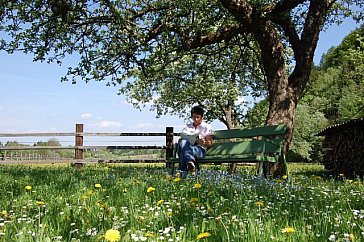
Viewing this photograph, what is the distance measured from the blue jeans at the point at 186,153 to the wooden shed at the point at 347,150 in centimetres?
877

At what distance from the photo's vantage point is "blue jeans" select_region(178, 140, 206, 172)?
827cm

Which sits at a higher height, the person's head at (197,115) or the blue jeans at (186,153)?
the person's head at (197,115)

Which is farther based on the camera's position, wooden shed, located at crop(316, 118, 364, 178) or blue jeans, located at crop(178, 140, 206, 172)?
wooden shed, located at crop(316, 118, 364, 178)

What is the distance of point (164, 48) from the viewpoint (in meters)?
13.8

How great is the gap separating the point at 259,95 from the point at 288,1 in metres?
16.0

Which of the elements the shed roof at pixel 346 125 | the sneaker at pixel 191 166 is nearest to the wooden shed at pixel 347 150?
the shed roof at pixel 346 125

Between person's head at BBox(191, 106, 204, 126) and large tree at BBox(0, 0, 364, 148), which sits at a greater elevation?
large tree at BBox(0, 0, 364, 148)

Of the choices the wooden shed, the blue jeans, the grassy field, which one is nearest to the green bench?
the blue jeans

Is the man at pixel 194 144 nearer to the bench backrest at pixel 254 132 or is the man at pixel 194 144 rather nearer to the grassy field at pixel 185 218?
the bench backrest at pixel 254 132

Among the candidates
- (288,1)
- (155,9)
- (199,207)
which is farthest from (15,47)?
(199,207)

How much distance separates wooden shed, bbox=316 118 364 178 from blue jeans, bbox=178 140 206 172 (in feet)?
28.8

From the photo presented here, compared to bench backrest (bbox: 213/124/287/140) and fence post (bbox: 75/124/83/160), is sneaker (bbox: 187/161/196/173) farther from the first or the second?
fence post (bbox: 75/124/83/160)

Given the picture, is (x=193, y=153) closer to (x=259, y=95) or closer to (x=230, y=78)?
(x=230, y=78)

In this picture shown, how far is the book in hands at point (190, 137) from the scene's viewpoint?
28.7 ft
